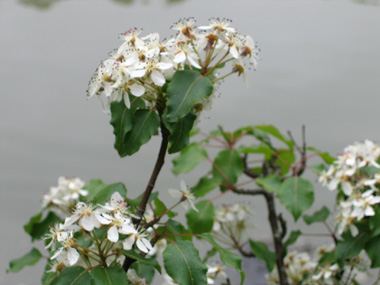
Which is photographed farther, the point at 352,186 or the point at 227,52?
the point at 352,186

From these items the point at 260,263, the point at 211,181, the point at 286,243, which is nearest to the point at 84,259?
the point at 211,181

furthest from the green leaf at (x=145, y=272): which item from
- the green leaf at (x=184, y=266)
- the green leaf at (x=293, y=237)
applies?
the green leaf at (x=293, y=237)

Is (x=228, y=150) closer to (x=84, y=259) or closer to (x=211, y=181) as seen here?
(x=211, y=181)

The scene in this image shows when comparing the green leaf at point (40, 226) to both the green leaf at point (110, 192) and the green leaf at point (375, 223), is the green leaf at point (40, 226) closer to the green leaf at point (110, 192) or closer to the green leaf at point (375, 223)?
the green leaf at point (110, 192)

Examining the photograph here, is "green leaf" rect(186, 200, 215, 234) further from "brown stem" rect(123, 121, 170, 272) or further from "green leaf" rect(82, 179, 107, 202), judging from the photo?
"brown stem" rect(123, 121, 170, 272)

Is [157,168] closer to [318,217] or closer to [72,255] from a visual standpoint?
[72,255]

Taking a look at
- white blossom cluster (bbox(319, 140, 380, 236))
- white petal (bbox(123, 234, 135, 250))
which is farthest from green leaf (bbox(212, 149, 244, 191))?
white petal (bbox(123, 234, 135, 250))
